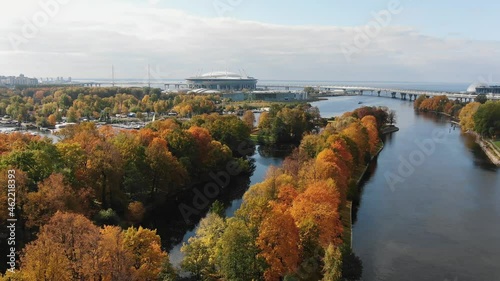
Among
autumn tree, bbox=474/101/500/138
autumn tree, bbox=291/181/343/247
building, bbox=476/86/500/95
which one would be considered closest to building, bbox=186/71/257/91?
building, bbox=476/86/500/95

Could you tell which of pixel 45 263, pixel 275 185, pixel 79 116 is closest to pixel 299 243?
pixel 275 185

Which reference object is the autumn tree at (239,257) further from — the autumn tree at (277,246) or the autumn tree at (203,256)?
the autumn tree at (203,256)

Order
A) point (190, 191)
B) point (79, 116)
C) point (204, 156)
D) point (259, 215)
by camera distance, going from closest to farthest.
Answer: point (259, 215)
point (190, 191)
point (204, 156)
point (79, 116)

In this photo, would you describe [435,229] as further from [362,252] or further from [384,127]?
[384,127]

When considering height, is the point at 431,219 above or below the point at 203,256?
below

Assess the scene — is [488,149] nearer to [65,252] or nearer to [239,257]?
[239,257]

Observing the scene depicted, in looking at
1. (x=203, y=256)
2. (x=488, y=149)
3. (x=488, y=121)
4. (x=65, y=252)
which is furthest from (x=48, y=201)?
(x=488, y=121)

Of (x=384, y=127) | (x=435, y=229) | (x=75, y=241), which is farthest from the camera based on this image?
(x=384, y=127)

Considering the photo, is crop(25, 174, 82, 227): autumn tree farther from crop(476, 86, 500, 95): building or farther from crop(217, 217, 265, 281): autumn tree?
crop(476, 86, 500, 95): building
